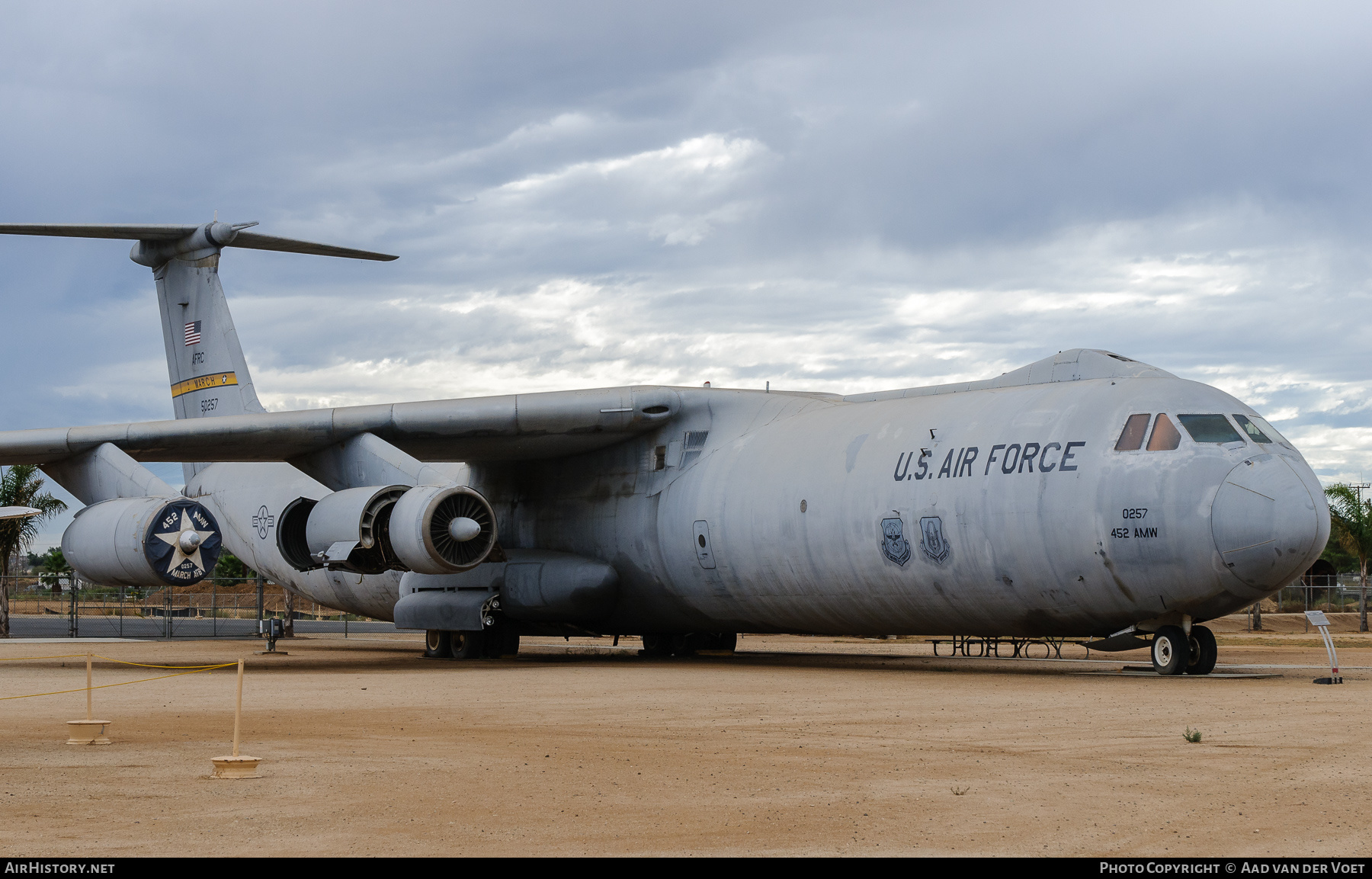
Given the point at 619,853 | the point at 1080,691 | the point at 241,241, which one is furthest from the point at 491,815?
the point at 241,241

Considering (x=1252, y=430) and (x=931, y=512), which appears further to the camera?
(x=931, y=512)

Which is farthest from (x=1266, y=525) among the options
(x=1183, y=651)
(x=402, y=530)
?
(x=402, y=530)

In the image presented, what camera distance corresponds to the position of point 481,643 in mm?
21016

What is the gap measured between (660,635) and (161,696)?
31.9 feet

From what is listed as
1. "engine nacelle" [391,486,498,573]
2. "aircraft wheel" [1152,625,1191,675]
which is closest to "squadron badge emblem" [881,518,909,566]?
"aircraft wheel" [1152,625,1191,675]

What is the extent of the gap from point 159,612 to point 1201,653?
60026mm

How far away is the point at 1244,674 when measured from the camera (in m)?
15.4

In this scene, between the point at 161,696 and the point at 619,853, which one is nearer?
the point at 619,853

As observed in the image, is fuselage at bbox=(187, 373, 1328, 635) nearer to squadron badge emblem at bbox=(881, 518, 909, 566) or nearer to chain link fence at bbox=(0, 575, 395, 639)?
squadron badge emblem at bbox=(881, 518, 909, 566)

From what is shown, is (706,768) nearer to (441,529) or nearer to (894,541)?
(894,541)

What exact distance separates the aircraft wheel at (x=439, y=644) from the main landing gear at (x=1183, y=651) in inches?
431

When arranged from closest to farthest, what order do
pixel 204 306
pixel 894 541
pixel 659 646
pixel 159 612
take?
pixel 894 541, pixel 659 646, pixel 204 306, pixel 159 612

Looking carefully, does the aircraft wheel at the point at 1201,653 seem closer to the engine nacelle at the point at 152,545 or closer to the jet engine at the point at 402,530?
the jet engine at the point at 402,530

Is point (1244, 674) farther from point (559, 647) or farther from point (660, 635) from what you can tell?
point (559, 647)
